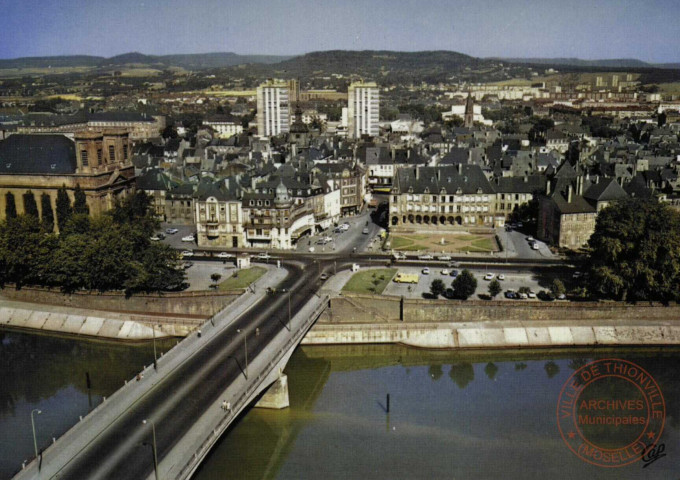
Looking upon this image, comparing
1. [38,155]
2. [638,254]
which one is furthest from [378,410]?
[38,155]

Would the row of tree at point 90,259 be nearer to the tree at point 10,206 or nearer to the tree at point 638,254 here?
the tree at point 10,206

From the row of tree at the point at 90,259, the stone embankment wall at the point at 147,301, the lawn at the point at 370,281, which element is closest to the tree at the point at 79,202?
the row of tree at the point at 90,259

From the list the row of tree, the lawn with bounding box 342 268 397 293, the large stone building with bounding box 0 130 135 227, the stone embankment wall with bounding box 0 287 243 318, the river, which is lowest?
the river

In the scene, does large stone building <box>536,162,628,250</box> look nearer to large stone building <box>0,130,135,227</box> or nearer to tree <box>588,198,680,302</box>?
tree <box>588,198,680,302</box>

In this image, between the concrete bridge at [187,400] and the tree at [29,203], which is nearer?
the concrete bridge at [187,400]

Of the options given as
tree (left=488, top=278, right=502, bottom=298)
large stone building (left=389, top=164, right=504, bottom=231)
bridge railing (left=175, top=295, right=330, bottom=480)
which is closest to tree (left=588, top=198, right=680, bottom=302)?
tree (left=488, top=278, right=502, bottom=298)

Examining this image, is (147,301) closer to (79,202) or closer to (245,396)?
(245,396)
